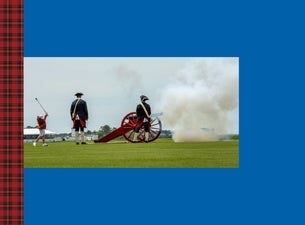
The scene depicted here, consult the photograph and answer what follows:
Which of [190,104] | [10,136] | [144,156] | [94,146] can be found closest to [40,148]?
[94,146]

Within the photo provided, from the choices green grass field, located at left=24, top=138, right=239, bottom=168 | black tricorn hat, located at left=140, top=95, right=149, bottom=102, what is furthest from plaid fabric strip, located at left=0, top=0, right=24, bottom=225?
black tricorn hat, located at left=140, top=95, right=149, bottom=102

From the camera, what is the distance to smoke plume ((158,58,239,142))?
737cm

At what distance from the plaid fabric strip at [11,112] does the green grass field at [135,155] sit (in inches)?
90.9

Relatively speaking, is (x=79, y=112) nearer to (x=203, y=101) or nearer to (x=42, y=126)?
(x=42, y=126)

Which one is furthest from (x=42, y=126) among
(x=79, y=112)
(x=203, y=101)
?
(x=203, y=101)

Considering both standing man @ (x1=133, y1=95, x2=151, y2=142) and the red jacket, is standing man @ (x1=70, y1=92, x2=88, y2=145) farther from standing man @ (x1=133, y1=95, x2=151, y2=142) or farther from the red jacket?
standing man @ (x1=133, y1=95, x2=151, y2=142)

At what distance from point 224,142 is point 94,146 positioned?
5.36 ft

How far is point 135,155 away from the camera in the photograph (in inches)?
300

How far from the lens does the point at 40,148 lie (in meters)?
7.93

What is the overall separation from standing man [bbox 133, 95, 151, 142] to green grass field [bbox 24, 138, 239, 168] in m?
0.15

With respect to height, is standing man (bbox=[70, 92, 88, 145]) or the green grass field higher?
standing man (bbox=[70, 92, 88, 145])

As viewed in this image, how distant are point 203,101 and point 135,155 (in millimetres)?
1049

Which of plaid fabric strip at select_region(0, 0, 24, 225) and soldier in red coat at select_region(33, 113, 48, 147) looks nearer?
plaid fabric strip at select_region(0, 0, 24, 225)
